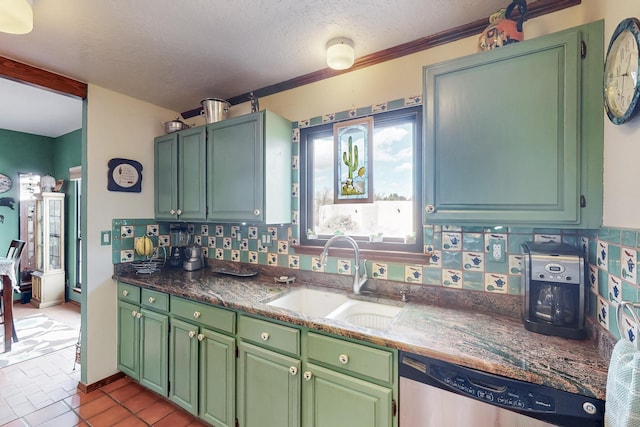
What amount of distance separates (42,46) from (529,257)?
293 cm

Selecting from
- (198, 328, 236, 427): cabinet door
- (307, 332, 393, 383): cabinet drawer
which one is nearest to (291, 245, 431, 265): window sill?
(307, 332, 393, 383): cabinet drawer

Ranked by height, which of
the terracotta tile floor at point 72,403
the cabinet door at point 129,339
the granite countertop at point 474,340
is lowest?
the terracotta tile floor at point 72,403

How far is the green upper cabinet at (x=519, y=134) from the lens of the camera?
3.53 ft

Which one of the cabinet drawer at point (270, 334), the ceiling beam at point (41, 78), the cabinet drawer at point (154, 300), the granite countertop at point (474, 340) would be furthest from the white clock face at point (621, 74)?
the ceiling beam at point (41, 78)

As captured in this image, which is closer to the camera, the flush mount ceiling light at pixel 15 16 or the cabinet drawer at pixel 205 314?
the flush mount ceiling light at pixel 15 16

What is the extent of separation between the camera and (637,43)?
2.68 ft

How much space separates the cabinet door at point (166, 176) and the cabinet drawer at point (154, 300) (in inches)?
26.6

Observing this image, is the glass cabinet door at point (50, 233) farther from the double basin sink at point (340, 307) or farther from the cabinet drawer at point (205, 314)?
the double basin sink at point (340, 307)

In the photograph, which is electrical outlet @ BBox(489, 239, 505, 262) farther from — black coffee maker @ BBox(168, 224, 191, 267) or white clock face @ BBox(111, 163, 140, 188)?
white clock face @ BBox(111, 163, 140, 188)

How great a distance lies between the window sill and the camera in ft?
5.53

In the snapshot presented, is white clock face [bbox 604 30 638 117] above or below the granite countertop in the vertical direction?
above

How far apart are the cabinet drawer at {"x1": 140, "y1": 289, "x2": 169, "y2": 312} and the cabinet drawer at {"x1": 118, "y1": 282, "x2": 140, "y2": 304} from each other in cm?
7

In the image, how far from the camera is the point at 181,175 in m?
2.43

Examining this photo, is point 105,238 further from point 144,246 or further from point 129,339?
point 129,339
